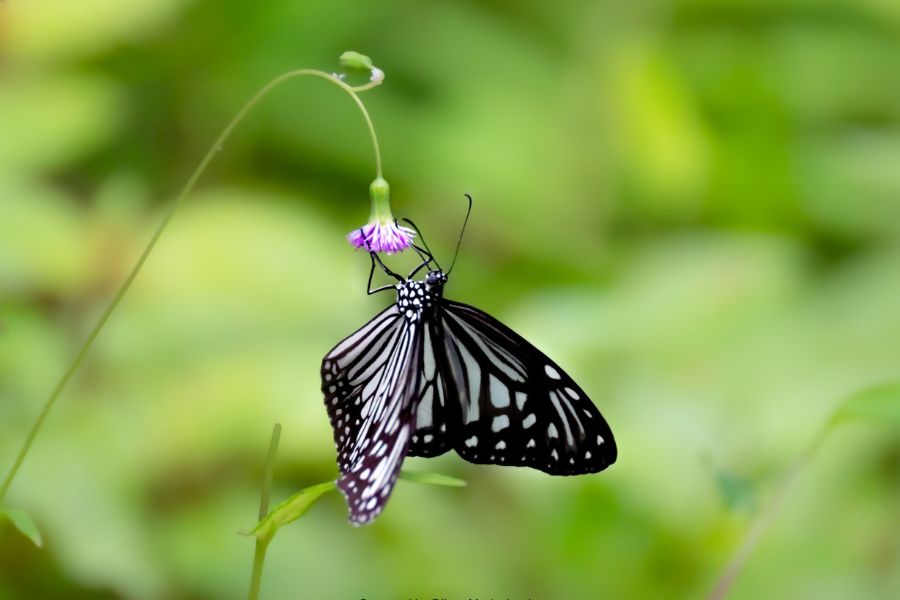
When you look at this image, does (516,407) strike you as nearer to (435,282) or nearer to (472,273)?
(435,282)

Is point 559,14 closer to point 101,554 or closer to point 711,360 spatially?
point 711,360

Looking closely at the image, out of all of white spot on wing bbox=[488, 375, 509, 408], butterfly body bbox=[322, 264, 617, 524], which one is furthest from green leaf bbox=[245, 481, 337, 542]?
white spot on wing bbox=[488, 375, 509, 408]

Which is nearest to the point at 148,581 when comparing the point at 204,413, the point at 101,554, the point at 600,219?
the point at 101,554

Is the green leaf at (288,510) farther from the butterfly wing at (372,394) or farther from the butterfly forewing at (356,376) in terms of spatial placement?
the butterfly forewing at (356,376)

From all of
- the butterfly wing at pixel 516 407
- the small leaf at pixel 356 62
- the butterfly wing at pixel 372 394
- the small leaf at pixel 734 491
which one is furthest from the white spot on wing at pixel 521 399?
the small leaf at pixel 356 62

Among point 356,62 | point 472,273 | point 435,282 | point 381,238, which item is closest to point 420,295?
point 435,282

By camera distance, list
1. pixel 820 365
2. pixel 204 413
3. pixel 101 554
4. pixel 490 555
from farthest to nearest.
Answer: pixel 820 365
pixel 490 555
pixel 204 413
pixel 101 554
